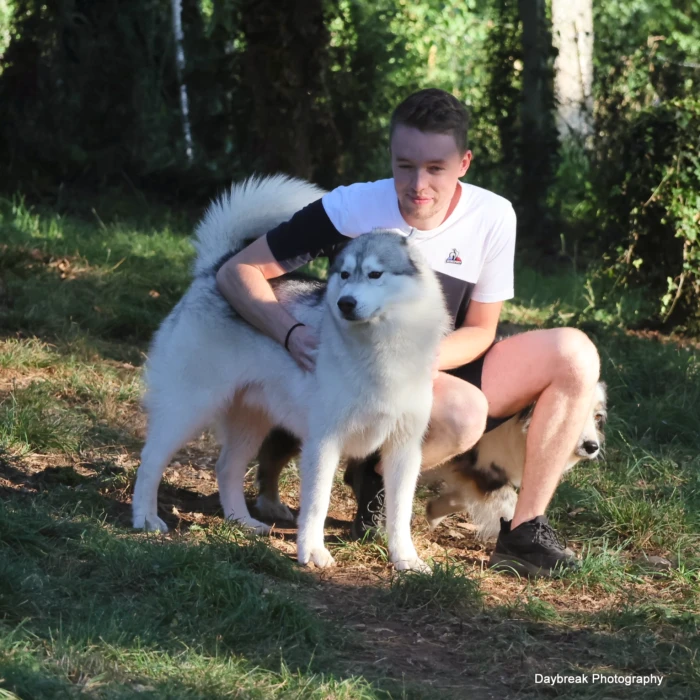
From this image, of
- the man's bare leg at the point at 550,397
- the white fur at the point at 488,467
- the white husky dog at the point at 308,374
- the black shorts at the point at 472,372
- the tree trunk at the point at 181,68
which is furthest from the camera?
the tree trunk at the point at 181,68

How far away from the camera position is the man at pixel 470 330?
3123 mm

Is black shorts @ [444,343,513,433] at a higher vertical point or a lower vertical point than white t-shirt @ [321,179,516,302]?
lower

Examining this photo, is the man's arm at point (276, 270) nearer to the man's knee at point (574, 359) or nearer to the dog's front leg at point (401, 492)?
the dog's front leg at point (401, 492)

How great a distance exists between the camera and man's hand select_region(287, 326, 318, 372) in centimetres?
309

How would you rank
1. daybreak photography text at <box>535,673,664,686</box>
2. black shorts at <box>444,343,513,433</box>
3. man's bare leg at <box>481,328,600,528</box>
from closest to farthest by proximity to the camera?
daybreak photography text at <box>535,673,664,686</box> < man's bare leg at <box>481,328,600,528</box> < black shorts at <box>444,343,513,433</box>

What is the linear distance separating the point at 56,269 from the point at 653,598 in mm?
4011

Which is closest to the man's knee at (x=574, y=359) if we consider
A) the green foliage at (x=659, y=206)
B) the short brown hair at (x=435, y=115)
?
the short brown hair at (x=435, y=115)

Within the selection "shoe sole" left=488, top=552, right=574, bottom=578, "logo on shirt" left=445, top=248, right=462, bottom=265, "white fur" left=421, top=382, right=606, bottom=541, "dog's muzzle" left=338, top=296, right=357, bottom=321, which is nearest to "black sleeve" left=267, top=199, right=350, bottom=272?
"logo on shirt" left=445, top=248, right=462, bottom=265

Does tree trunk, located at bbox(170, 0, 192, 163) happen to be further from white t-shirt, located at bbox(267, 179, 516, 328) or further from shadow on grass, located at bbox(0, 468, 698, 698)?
shadow on grass, located at bbox(0, 468, 698, 698)

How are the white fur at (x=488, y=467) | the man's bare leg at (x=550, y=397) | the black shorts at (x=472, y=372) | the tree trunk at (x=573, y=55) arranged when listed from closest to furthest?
the man's bare leg at (x=550, y=397) < the black shorts at (x=472, y=372) < the white fur at (x=488, y=467) < the tree trunk at (x=573, y=55)

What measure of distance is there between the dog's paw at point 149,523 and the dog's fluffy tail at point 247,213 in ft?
2.80

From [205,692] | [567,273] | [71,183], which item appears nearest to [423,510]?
[205,692]

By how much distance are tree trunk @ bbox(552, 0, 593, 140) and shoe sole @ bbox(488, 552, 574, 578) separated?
5865 mm

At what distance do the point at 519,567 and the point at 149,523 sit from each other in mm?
1185
